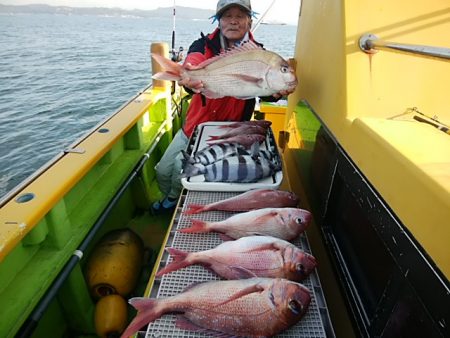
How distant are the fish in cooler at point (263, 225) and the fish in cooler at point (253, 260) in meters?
0.15

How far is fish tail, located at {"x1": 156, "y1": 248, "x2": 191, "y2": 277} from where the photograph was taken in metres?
1.83

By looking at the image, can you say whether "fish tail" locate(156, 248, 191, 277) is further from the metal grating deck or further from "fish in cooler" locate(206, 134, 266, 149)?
"fish in cooler" locate(206, 134, 266, 149)

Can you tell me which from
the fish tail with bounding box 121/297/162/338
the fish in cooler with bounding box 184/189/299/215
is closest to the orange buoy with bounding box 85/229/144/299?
the fish in cooler with bounding box 184/189/299/215

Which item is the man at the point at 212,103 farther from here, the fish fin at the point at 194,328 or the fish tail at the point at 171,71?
the fish fin at the point at 194,328

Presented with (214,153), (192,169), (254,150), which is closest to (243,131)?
(254,150)

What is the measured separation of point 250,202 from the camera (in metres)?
2.30

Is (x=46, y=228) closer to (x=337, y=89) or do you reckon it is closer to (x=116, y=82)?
(x=337, y=89)

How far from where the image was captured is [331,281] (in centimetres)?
222

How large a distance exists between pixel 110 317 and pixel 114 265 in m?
0.45

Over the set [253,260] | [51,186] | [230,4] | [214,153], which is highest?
[230,4]

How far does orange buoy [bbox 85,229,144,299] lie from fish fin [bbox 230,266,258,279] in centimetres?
154

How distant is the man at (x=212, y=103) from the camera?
10.3ft

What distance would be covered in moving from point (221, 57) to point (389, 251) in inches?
72.5

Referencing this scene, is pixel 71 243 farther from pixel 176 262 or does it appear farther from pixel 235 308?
pixel 235 308
